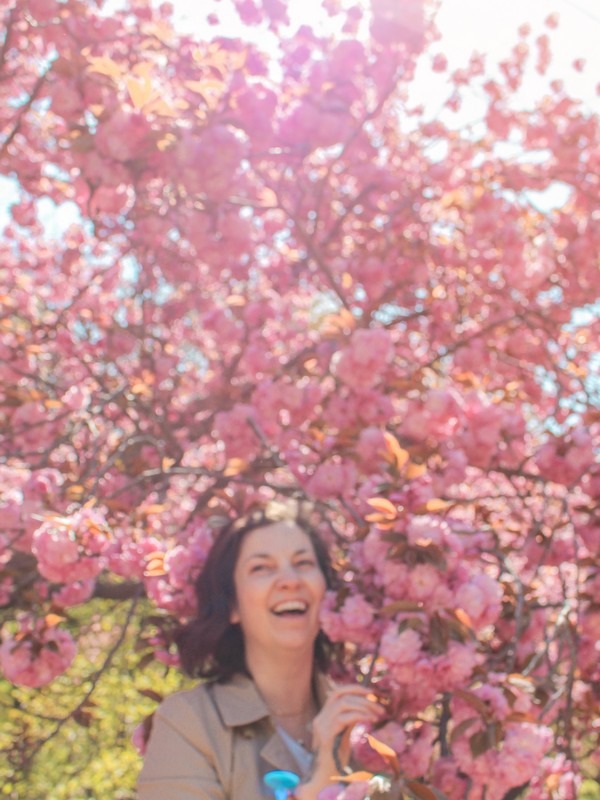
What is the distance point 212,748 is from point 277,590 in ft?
1.05

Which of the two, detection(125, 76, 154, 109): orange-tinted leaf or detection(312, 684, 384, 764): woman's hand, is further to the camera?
detection(125, 76, 154, 109): orange-tinted leaf

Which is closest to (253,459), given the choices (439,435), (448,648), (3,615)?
(439,435)

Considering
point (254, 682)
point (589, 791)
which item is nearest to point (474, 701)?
point (254, 682)

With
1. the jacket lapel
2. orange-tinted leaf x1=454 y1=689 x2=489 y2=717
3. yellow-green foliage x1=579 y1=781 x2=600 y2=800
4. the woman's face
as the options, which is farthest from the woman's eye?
yellow-green foliage x1=579 y1=781 x2=600 y2=800

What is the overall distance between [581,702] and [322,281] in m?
2.17

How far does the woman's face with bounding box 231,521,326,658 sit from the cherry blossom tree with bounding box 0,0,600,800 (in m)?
0.08

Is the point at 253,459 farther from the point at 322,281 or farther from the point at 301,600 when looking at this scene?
the point at 322,281

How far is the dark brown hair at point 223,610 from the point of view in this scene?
1.83 m

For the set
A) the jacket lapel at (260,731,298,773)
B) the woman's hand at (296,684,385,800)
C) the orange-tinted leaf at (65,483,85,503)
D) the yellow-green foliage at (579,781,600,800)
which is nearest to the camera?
the woman's hand at (296,684,385,800)

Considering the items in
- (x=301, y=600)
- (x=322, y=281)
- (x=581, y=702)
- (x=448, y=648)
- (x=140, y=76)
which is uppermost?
(x=322, y=281)

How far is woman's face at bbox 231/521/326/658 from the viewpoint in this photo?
1.74 meters

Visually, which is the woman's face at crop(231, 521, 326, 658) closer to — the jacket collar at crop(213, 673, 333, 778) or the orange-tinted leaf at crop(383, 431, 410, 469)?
the jacket collar at crop(213, 673, 333, 778)

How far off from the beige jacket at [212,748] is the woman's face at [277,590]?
0.12 metres

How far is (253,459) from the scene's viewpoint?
2.74 m
